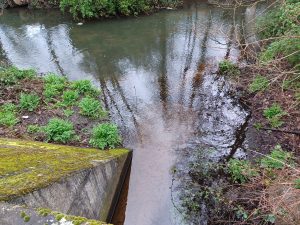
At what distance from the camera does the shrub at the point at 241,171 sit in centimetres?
531

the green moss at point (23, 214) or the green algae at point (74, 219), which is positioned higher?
the green algae at point (74, 219)

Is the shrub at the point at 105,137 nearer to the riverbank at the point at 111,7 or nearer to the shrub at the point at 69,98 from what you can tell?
the shrub at the point at 69,98

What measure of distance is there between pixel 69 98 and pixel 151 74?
2.67 meters

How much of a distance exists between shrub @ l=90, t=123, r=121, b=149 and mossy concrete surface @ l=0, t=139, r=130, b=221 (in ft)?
0.96

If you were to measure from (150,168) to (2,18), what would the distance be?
1117cm

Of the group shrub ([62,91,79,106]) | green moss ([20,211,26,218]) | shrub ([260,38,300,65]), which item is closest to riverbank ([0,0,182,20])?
shrub ([62,91,79,106])

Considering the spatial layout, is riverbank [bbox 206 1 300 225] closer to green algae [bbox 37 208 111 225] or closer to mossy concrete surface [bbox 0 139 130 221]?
mossy concrete surface [bbox 0 139 130 221]

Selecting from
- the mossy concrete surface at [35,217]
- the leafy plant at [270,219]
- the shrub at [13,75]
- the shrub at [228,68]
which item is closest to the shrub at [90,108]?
the shrub at [13,75]

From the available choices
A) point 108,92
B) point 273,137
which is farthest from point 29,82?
point 273,137

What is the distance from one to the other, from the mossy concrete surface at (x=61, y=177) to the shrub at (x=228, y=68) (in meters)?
4.30

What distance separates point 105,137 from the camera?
240 inches

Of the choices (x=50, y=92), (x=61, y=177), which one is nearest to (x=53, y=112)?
(x=50, y=92)

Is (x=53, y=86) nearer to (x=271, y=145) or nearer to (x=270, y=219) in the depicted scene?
(x=271, y=145)

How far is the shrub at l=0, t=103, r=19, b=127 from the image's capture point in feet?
21.2
